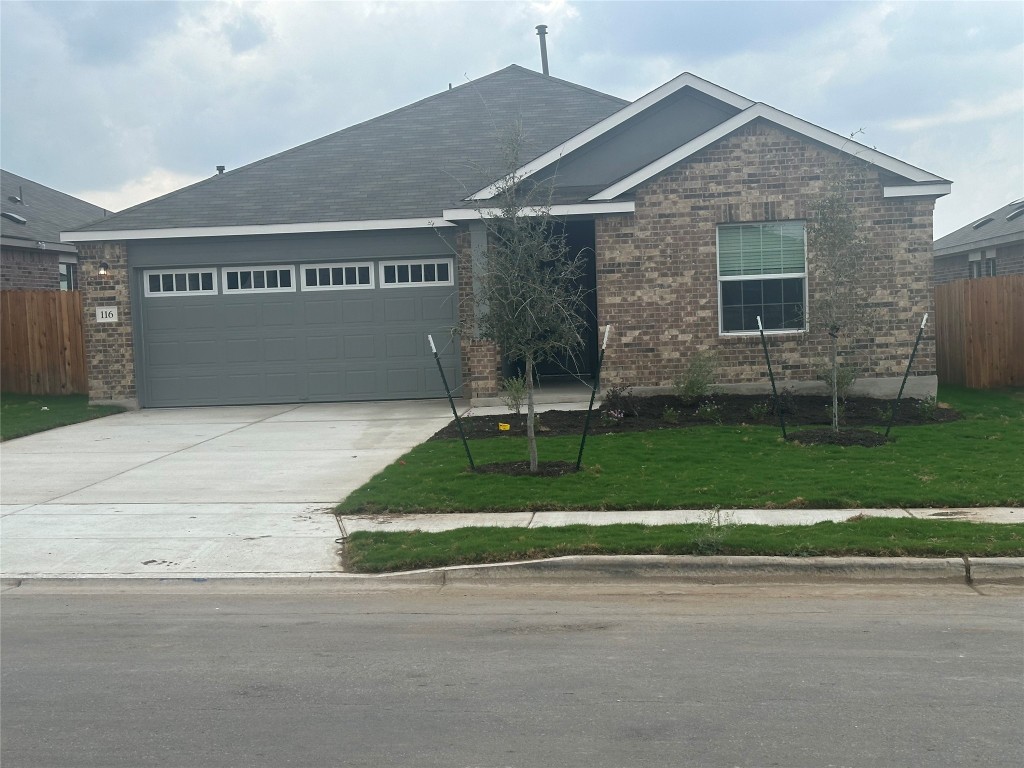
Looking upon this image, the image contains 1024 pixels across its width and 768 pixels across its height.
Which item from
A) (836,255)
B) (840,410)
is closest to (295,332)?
(840,410)

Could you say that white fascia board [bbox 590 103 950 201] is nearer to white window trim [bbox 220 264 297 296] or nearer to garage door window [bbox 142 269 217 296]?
white window trim [bbox 220 264 297 296]

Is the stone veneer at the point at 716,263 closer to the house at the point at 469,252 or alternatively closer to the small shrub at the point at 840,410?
the house at the point at 469,252

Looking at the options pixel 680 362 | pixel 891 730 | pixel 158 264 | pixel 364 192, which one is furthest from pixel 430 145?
pixel 891 730

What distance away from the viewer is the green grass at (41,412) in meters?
17.2

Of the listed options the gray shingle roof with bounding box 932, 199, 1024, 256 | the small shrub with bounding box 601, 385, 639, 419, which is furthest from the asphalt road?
the gray shingle roof with bounding box 932, 199, 1024, 256

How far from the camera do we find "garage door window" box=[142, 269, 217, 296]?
20.3 meters

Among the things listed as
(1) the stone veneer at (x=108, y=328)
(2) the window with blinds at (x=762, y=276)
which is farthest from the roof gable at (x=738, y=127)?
(1) the stone veneer at (x=108, y=328)

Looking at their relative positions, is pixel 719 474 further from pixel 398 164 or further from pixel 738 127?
pixel 398 164

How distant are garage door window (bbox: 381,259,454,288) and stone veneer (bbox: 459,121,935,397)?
3.80 meters

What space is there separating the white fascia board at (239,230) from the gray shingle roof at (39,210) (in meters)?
6.08

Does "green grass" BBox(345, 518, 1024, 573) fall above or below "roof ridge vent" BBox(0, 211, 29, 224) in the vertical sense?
below

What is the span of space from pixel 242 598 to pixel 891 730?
5.02 metres

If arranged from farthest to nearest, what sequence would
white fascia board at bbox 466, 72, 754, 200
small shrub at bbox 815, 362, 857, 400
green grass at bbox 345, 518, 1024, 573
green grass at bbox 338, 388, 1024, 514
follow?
1. white fascia board at bbox 466, 72, 754, 200
2. small shrub at bbox 815, 362, 857, 400
3. green grass at bbox 338, 388, 1024, 514
4. green grass at bbox 345, 518, 1024, 573

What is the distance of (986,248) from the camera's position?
25594mm
